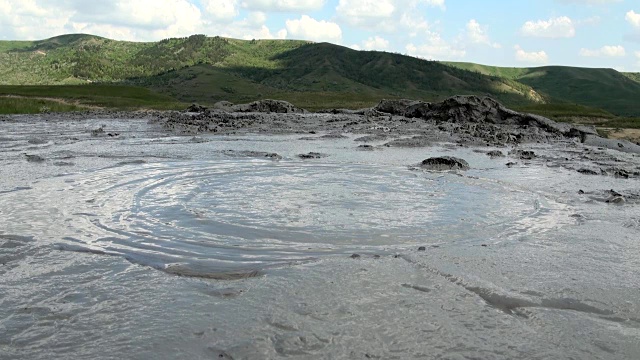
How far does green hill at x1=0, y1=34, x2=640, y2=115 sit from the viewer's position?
108819 mm

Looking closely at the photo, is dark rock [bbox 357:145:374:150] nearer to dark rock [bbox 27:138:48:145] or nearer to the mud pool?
the mud pool

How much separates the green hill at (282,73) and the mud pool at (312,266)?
8124 centimetres

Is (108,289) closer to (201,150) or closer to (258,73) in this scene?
(201,150)

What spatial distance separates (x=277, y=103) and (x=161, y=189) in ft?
96.5

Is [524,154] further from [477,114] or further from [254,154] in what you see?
[477,114]

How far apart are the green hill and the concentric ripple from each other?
80.2 metres

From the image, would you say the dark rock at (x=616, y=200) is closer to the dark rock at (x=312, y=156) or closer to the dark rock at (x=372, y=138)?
the dark rock at (x=312, y=156)

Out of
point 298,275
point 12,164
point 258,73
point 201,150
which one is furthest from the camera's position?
point 258,73

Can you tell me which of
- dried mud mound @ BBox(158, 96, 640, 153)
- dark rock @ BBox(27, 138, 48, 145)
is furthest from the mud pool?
dried mud mound @ BBox(158, 96, 640, 153)

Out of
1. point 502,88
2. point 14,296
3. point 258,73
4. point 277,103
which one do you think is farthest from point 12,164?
point 502,88

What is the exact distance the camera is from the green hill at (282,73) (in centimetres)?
10882

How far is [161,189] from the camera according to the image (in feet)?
29.8

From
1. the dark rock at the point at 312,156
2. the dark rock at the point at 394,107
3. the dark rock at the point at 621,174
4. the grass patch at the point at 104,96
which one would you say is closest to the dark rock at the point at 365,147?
the dark rock at the point at 312,156

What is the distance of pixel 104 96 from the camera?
55.4 meters
